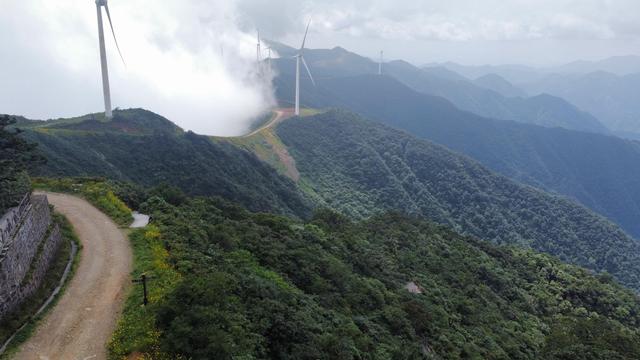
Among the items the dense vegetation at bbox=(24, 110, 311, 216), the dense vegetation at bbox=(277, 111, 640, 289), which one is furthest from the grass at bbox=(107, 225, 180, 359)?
the dense vegetation at bbox=(277, 111, 640, 289)

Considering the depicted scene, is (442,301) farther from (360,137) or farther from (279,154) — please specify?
(360,137)

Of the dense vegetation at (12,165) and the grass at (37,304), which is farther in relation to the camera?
the dense vegetation at (12,165)

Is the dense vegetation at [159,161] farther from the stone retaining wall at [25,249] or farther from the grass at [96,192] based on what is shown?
the stone retaining wall at [25,249]

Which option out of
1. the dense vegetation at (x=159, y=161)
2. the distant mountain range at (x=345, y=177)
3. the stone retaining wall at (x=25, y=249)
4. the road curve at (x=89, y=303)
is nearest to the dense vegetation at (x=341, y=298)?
the road curve at (x=89, y=303)

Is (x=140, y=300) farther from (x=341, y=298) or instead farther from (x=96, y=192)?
(x=96, y=192)

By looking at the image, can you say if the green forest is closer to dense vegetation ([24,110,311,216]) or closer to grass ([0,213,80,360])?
dense vegetation ([24,110,311,216])

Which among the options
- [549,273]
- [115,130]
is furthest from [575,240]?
[115,130]
